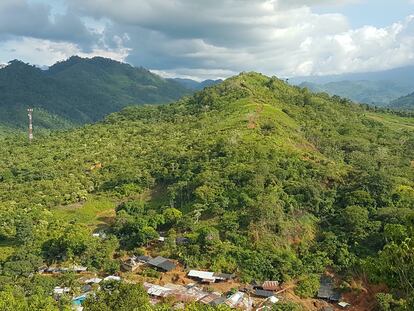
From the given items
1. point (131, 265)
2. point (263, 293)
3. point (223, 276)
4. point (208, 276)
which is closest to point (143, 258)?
point (131, 265)

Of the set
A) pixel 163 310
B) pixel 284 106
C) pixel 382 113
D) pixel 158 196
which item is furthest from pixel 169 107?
Answer: pixel 163 310

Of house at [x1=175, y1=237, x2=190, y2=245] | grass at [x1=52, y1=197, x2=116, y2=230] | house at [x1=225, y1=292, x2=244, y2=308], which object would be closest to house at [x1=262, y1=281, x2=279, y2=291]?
house at [x1=225, y1=292, x2=244, y2=308]

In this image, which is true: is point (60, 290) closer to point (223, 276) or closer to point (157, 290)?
point (157, 290)

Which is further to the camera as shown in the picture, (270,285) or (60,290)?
(270,285)

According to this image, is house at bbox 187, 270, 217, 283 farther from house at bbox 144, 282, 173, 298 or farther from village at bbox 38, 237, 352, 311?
house at bbox 144, 282, 173, 298

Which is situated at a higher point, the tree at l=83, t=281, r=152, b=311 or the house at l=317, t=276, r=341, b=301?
the tree at l=83, t=281, r=152, b=311

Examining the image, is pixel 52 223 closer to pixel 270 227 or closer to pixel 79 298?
pixel 79 298

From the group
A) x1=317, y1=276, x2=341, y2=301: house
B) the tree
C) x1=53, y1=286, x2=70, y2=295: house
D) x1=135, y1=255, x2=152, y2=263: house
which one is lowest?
x1=317, y1=276, x2=341, y2=301: house
